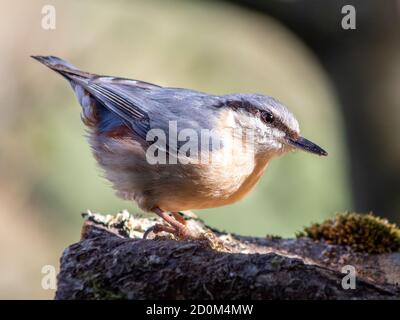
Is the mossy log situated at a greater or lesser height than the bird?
lesser

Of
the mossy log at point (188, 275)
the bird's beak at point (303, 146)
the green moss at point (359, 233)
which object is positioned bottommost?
the mossy log at point (188, 275)

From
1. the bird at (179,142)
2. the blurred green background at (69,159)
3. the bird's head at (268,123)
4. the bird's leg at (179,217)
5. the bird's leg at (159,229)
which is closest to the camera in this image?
the bird at (179,142)

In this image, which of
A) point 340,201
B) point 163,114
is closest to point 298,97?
point 340,201

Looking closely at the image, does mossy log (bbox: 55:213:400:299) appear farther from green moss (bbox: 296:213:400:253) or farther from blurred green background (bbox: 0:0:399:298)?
blurred green background (bbox: 0:0:399:298)

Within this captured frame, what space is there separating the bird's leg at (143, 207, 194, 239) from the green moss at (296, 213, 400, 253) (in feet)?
3.86

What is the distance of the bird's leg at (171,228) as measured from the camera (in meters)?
4.50

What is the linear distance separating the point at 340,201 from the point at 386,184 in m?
1.29

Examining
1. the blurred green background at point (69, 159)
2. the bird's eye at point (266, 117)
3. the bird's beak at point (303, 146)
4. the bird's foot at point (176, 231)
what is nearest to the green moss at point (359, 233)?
the bird's beak at point (303, 146)

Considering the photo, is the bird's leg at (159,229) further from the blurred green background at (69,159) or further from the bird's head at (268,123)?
the blurred green background at (69,159)

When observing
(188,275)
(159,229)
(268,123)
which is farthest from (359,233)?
(188,275)

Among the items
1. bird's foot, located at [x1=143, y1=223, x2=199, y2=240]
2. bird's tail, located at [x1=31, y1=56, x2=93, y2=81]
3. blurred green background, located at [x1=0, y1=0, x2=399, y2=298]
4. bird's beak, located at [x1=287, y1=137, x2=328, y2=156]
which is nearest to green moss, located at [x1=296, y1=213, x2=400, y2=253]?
bird's beak, located at [x1=287, y1=137, x2=328, y2=156]

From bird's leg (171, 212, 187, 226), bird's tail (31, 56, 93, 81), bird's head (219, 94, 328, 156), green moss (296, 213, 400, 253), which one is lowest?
green moss (296, 213, 400, 253)

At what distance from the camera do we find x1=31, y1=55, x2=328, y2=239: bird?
4426mm
